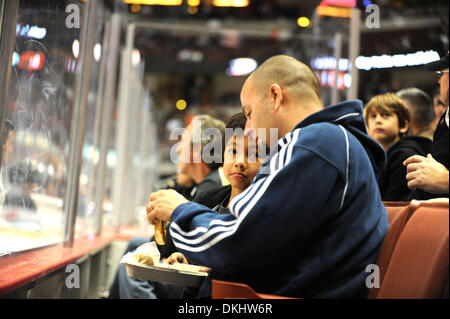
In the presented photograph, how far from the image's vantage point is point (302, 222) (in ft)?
3.84

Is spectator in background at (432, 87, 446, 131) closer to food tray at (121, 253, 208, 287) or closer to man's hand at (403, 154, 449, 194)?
man's hand at (403, 154, 449, 194)

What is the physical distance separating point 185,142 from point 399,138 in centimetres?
124

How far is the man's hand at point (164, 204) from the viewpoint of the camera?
136 cm

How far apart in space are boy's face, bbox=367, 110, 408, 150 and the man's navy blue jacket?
1.26 meters

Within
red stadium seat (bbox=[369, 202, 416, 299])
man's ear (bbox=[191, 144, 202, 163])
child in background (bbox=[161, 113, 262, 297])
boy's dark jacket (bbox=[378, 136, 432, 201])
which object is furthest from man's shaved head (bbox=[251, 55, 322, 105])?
man's ear (bbox=[191, 144, 202, 163])

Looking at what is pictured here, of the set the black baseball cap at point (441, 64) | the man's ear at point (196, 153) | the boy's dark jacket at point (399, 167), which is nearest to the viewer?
the black baseball cap at point (441, 64)

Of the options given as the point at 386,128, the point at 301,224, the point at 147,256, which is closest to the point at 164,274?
the point at 147,256

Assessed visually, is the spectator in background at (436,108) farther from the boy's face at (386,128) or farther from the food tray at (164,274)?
the food tray at (164,274)

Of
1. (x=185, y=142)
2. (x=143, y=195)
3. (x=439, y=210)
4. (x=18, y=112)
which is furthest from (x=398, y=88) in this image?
(x=143, y=195)

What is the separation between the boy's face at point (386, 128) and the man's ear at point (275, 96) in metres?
1.23

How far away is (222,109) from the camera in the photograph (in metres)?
17.8

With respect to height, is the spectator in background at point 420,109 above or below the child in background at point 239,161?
above

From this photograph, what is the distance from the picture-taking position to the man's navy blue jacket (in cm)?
117

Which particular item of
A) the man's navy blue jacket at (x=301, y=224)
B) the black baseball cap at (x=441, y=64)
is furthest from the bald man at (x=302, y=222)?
the black baseball cap at (x=441, y=64)
